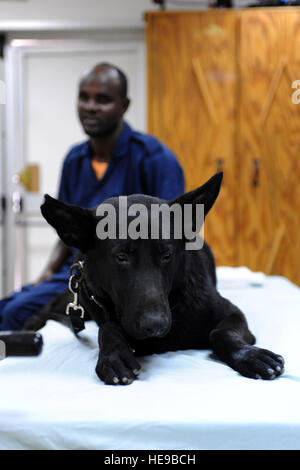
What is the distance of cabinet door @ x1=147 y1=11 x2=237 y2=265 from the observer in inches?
117

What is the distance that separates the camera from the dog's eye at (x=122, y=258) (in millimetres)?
861

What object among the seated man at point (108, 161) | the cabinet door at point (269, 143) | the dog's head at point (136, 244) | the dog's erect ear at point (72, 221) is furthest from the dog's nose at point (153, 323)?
the cabinet door at point (269, 143)

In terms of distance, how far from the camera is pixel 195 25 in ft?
9.75

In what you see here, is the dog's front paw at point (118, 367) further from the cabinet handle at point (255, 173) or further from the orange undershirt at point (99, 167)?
the cabinet handle at point (255, 173)

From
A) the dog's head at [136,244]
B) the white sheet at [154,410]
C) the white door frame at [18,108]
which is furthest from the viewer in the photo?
the white door frame at [18,108]

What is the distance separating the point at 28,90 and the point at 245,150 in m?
1.81

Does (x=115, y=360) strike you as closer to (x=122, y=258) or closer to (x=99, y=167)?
(x=122, y=258)

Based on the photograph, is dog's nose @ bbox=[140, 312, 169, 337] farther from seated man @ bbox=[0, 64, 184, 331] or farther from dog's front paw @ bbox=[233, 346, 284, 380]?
seated man @ bbox=[0, 64, 184, 331]

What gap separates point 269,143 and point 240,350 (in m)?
2.36

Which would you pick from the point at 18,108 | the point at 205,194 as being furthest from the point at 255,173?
the point at 205,194

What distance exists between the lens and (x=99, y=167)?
2.04 meters

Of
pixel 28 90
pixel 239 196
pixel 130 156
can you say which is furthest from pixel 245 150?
pixel 28 90

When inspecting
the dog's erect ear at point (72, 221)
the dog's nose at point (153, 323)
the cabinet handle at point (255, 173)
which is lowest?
the dog's nose at point (153, 323)
